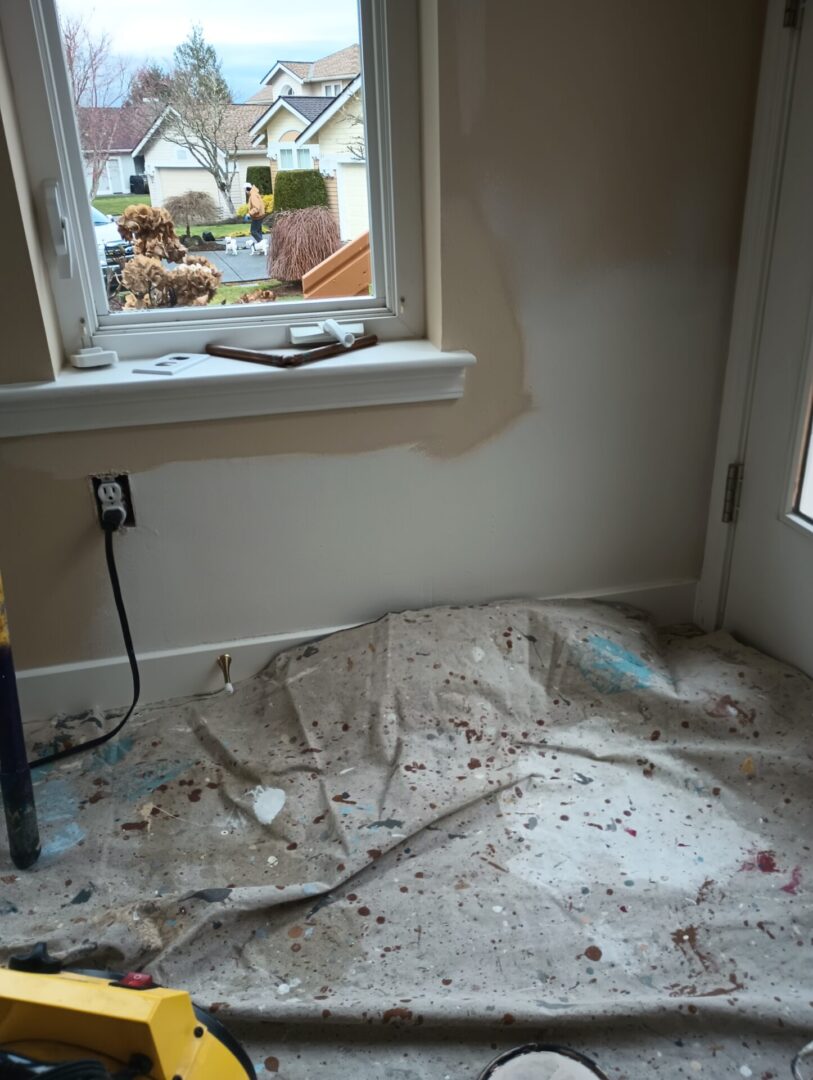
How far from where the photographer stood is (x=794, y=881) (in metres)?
1.35

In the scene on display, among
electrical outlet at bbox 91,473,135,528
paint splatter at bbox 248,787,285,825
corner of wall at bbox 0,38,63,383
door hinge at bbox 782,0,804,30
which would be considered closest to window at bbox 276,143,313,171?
corner of wall at bbox 0,38,63,383

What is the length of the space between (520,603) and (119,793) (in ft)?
2.98

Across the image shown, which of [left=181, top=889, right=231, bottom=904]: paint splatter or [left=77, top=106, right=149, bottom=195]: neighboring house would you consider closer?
[left=181, top=889, right=231, bottom=904]: paint splatter

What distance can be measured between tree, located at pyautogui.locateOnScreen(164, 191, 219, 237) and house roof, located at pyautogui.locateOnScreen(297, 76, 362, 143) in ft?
0.75

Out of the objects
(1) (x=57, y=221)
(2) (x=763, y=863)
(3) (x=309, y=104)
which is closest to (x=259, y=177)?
(3) (x=309, y=104)

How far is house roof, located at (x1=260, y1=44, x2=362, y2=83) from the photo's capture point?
1.65 meters

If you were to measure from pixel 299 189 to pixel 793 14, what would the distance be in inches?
38.1

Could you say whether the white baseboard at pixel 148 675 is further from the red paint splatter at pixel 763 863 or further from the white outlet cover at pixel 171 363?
the red paint splatter at pixel 763 863

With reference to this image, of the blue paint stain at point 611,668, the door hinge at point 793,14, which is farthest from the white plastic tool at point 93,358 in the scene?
the door hinge at point 793,14

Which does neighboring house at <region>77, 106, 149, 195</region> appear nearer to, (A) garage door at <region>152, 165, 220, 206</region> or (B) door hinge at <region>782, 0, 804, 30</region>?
(A) garage door at <region>152, 165, 220, 206</region>

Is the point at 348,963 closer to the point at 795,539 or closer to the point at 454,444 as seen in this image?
the point at 454,444

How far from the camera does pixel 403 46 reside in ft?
5.32

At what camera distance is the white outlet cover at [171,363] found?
1.62m

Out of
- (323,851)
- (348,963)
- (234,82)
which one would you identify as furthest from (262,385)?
(348,963)
